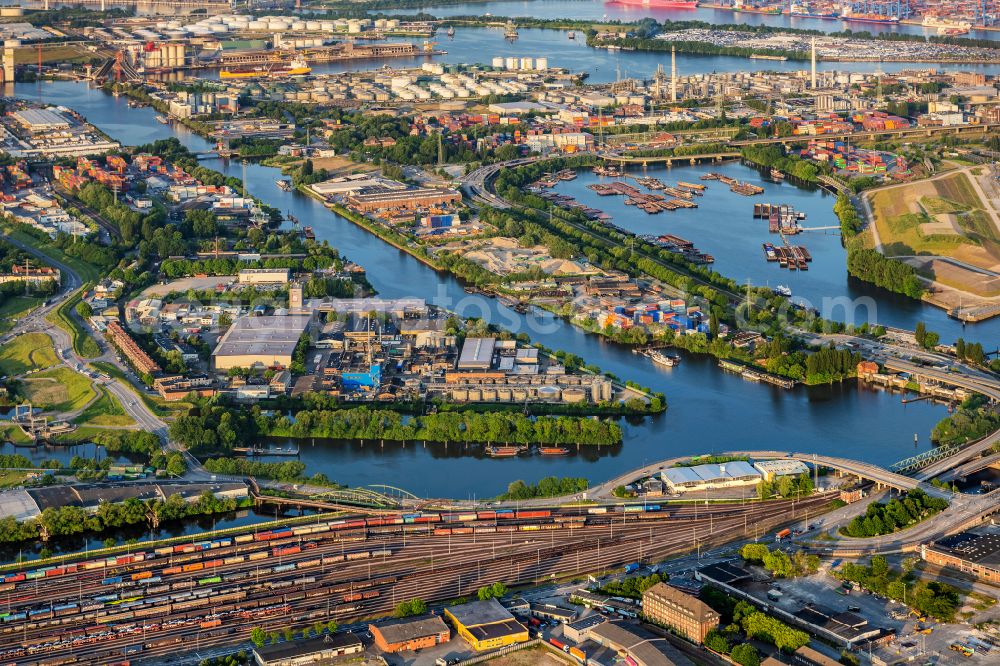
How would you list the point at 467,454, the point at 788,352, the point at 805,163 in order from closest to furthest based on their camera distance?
the point at 467,454
the point at 788,352
the point at 805,163

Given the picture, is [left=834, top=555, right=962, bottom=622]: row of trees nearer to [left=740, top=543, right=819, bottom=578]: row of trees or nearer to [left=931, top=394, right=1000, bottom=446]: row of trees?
[left=740, top=543, right=819, bottom=578]: row of trees

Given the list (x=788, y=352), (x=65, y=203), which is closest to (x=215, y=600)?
(x=788, y=352)

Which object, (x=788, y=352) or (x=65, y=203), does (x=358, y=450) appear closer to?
(x=788, y=352)

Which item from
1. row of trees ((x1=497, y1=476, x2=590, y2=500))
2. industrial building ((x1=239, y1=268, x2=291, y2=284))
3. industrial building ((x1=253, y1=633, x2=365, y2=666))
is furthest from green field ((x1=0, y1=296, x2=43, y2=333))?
industrial building ((x1=253, y1=633, x2=365, y2=666))

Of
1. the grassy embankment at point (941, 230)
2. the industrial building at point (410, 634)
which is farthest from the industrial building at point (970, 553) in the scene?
the grassy embankment at point (941, 230)

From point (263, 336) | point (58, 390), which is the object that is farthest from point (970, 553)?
point (58, 390)
